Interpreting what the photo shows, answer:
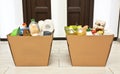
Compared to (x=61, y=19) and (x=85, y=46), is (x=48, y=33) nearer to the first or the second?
(x=85, y=46)

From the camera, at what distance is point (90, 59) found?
62.6 inches

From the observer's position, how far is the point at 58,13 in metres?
2.69

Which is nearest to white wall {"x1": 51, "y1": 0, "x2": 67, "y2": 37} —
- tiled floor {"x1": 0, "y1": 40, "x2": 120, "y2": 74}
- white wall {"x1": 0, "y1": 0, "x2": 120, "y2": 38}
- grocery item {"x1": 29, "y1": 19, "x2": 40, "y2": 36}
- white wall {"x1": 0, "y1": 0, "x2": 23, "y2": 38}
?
white wall {"x1": 0, "y1": 0, "x2": 120, "y2": 38}

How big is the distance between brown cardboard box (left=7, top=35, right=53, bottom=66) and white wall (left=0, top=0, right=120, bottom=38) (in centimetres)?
122

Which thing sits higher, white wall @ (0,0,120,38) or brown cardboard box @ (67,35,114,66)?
white wall @ (0,0,120,38)

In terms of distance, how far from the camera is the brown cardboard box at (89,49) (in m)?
1.49

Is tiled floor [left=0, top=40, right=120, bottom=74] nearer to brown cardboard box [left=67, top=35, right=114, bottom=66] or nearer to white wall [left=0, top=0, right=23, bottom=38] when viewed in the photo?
brown cardboard box [left=67, top=35, right=114, bottom=66]

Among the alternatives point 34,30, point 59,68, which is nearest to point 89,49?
point 59,68

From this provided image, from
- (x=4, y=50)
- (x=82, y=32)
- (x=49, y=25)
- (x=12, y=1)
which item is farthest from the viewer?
(x=12, y=1)

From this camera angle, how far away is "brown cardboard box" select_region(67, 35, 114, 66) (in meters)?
1.49

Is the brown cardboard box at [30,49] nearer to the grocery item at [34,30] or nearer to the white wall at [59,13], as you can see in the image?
the grocery item at [34,30]

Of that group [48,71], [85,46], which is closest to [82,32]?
[85,46]

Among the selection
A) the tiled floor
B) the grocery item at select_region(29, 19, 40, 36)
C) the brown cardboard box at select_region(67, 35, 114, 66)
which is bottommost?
the tiled floor

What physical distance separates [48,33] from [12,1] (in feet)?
4.47
